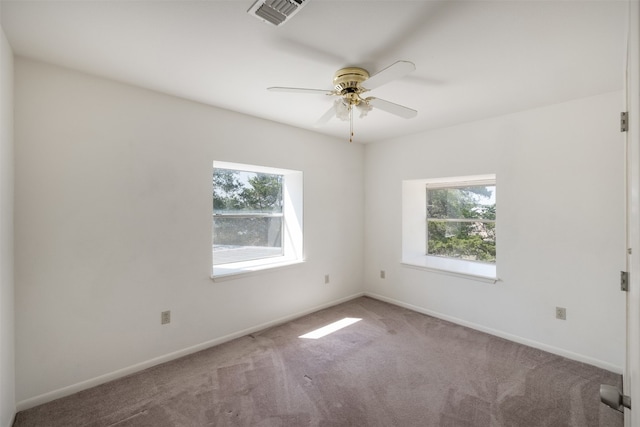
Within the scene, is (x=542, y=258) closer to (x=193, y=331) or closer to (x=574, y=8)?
(x=574, y=8)

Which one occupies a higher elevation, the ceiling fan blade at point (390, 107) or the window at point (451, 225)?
the ceiling fan blade at point (390, 107)

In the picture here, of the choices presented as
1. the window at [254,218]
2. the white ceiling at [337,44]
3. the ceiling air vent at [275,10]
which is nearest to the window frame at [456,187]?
the white ceiling at [337,44]

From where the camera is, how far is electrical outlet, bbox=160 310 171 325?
99.2 inches

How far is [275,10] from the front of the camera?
1416 millimetres

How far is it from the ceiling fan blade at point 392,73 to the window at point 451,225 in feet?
7.08

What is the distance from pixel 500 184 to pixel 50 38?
3910 millimetres

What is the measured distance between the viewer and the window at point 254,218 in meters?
3.18

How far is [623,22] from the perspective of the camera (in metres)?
1.51

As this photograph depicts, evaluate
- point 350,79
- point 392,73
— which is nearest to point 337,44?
point 350,79

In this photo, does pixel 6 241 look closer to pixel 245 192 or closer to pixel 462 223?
pixel 245 192

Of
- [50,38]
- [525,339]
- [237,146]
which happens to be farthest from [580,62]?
[50,38]

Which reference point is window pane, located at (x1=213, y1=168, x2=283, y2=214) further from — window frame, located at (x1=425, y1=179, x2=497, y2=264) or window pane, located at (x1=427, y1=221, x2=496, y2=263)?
window pane, located at (x1=427, y1=221, x2=496, y2=263)

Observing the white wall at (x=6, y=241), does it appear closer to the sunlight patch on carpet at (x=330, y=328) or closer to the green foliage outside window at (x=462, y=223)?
the sunlight patch on carpet at (x=330, y=328)

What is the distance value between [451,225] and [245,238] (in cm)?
285
